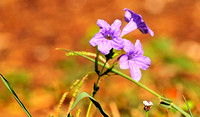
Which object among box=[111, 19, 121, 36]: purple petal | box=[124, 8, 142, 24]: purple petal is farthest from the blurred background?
box=[111, 19, 121, 36]: purple petal

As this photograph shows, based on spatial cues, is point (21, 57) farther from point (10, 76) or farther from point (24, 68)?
point (10, 76)

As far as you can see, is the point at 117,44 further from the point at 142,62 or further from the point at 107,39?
the point at 142,62

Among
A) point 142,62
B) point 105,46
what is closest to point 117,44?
point 105,46

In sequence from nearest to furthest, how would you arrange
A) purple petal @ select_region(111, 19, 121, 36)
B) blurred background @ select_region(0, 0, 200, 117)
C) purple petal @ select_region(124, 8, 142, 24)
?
purple petal @ select_region(111, 19, 121, 36) < purple petal @ select_region(124, 8, 142, 24) < blurred background @ select_region(0, 0, 200, 117)

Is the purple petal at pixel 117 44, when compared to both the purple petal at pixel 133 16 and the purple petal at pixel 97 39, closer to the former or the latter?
the purple petal at pixel 97 39

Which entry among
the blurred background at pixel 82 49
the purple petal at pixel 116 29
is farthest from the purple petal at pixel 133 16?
the blurred background at pixel 82 49

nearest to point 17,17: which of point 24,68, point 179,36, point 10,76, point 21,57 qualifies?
point 21,57

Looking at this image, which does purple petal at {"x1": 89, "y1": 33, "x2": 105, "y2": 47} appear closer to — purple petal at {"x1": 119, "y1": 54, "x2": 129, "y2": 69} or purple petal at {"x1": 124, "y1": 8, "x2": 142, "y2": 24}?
purple petal at {"x1": 119, "y1": 54, "x2": 129, "y2": 69}
